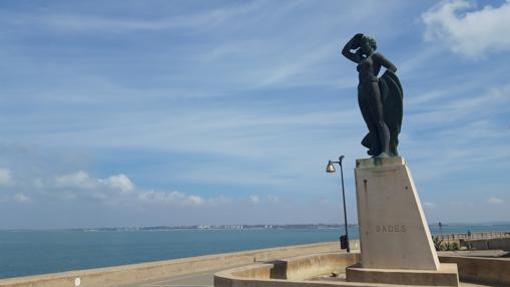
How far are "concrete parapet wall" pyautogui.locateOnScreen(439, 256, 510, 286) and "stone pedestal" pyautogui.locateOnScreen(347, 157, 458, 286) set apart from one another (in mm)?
1734

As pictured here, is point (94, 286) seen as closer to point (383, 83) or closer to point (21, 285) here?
point (21, 285)

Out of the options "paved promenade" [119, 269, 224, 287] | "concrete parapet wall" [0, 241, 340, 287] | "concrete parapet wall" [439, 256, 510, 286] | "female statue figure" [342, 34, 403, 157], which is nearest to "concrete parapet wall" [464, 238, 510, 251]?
"concrete parapet wall" [0, 241, 340, 287]

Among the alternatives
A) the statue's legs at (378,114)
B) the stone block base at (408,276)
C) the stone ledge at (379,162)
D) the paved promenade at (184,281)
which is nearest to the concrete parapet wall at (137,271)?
the paved promenade at (184,281)

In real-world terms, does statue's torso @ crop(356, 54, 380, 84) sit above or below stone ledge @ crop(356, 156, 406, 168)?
above

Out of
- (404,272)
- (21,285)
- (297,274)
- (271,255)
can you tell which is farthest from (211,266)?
(404,272)

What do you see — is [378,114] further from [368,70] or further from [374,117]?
[368,70]

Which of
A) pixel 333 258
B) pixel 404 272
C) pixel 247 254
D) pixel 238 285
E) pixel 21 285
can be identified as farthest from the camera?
pixel 247 254

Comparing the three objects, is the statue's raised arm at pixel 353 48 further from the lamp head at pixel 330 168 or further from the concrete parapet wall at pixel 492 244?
the concrete parapet wall at pixel 492 244

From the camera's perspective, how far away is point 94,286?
14.6 m

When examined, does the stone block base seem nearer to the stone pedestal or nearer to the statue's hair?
the stone pedestal

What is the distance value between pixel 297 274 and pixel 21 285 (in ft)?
23.5

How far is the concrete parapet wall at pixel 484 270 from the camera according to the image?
12.5 metres

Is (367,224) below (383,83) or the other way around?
below

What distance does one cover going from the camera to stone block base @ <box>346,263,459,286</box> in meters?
11.2
